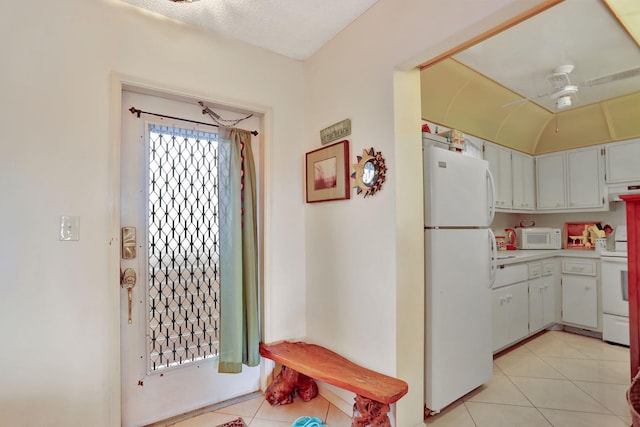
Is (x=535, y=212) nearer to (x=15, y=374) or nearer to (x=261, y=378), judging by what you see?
(x=261, y=378)

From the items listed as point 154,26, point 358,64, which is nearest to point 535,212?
point 358,64

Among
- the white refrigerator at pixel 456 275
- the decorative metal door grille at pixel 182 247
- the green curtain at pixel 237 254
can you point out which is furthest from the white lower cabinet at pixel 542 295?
the decorative metal door grille at pixel 182 247

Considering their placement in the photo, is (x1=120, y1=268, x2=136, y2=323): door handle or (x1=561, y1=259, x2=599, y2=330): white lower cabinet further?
(x1=561, y1=259, x2=599, y2=330): white lower cabinet

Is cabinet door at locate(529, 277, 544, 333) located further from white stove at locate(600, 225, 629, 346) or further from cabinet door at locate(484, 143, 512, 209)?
cabinet door at locate(484, 143, 512, 209)

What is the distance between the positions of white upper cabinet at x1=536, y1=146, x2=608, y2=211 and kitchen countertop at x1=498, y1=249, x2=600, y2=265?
544 millimetres

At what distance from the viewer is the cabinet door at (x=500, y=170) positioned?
3459mm

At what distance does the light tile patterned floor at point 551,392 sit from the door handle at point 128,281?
2.02 m

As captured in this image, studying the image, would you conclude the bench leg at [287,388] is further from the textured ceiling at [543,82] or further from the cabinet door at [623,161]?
the cabinet door at [623,161]

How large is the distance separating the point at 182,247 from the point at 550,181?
4.46 m

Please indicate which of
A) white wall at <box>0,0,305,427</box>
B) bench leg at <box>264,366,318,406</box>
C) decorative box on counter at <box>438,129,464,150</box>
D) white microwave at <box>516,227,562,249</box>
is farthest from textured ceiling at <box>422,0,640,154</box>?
bench leg at <box>264,366,318,406</box>

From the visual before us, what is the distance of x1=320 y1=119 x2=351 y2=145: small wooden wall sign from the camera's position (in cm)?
207

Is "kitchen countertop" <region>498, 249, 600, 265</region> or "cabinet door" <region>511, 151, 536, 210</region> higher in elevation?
"cabinet door" <region>511, 151, 536, 210</region>

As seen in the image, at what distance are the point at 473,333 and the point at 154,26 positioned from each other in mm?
2935

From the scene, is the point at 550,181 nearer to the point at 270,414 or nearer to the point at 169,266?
the point at 270,414
